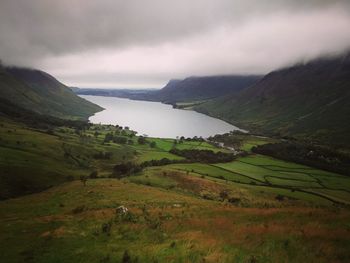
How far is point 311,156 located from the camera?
165 meters

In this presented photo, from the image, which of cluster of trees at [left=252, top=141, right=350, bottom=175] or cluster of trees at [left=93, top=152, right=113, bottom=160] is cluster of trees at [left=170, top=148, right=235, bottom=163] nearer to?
cluster of trees at [left=252, top=141, right=350, bottom=175]

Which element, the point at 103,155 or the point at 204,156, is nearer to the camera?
the point at 204,156

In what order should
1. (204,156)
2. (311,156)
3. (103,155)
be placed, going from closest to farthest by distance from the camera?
(204,156)
(103,155)
(311,156)

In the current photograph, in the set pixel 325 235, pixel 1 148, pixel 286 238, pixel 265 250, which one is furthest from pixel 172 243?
pixel 1 148

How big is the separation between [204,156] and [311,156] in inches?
2324

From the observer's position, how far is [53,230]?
27.0 metres

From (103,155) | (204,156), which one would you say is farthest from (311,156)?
(103,155)

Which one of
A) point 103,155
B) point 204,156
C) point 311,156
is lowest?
point 103,155

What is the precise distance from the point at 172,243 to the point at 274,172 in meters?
105

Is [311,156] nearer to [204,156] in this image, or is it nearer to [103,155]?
[204,156]

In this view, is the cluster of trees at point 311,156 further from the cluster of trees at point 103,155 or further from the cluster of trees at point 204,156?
the cluster of trees at point 103,155

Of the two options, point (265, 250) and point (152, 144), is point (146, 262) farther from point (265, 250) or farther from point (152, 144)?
point (152, 144)

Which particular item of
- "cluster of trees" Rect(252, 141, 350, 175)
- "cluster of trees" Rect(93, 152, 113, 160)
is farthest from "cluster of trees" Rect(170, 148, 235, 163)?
"cluster of trees" Rect(93, 152, 113, 160)

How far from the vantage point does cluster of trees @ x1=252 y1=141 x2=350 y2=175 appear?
144m
